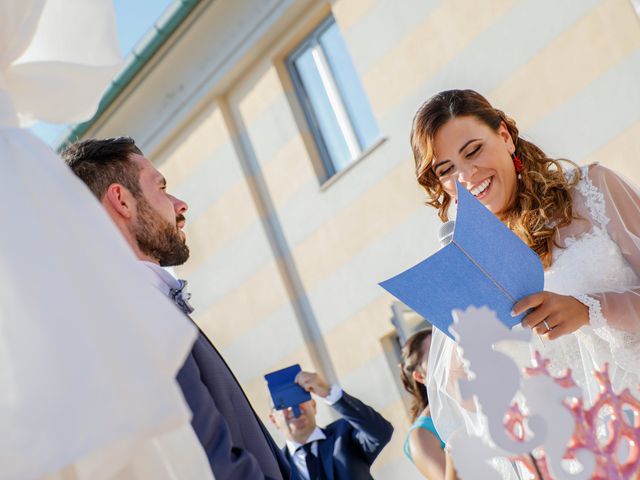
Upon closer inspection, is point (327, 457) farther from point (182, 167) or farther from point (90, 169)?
point (182, 167)

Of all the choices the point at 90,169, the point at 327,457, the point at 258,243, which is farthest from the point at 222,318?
the point at 90,169

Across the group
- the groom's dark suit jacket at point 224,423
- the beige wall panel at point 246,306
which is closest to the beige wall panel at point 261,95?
the beige wall panel at point 246,306

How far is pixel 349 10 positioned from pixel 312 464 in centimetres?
527

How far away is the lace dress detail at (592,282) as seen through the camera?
268 cm

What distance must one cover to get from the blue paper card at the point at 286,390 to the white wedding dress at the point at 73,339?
3.17m

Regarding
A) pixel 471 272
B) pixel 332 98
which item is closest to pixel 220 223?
pixel 332 98

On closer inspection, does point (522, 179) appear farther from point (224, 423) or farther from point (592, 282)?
point (224, 423)

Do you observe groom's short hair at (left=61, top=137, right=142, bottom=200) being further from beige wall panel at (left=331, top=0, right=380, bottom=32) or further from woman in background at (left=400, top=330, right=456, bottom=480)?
beige wall panel at (left=331, top=0, right=380, bottom=32)

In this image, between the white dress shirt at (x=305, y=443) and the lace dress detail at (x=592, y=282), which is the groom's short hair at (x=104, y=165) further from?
the white dress shirt at (x=305, y=443)

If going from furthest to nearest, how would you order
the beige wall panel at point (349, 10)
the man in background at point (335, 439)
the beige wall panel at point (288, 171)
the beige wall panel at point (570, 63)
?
the beige wall panel at point (288, 171) < the beige wall panel at point (349, 10) < the beige wall panel at point (570, 63) < the man in background at point (335, 439)

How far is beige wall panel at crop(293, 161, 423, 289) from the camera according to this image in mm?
8805

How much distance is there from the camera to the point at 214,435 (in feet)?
7.34

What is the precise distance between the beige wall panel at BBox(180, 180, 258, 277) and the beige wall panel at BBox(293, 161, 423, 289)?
2.84ft

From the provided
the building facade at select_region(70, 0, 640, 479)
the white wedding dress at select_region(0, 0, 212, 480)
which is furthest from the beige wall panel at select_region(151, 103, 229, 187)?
the white wedding dress at select_region(0, 0, 212, 480)
